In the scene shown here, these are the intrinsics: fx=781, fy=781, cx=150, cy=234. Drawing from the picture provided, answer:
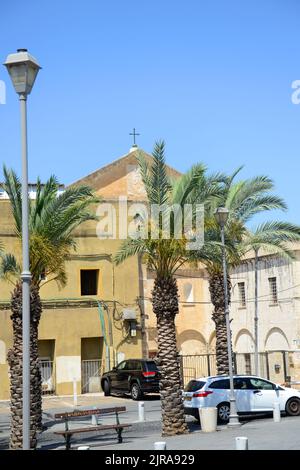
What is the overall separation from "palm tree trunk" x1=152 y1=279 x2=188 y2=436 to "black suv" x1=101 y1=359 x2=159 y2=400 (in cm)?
965

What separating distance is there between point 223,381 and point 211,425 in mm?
2880

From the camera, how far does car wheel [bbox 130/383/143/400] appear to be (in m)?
31.8

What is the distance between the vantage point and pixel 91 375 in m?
37.1

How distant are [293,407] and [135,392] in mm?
8946

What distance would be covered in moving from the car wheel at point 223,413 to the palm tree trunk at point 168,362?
2609 millimetres

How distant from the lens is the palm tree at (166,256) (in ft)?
70.0

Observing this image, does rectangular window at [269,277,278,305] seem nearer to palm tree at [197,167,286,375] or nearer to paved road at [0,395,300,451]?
palm tree at [197,167,286,375]

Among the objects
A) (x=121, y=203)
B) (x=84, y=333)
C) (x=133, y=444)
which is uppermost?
(x=121, y=203)

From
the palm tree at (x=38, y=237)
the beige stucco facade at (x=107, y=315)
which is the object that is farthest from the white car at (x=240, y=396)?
the beige stucco facade at (x=107, y=315)

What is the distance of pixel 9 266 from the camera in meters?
23.0

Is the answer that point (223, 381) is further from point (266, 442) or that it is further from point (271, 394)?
point (266, 442)

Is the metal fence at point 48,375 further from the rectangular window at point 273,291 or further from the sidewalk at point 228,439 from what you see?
the sidewalk at point 228,439
